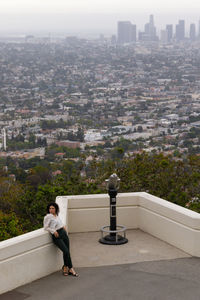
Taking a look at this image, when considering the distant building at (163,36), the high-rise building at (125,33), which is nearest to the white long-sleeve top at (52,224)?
the high-rise building at (125,33)

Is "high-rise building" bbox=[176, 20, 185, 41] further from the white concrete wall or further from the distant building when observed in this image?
the white concrete wall

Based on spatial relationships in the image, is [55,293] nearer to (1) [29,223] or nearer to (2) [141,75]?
(1) [29,223]

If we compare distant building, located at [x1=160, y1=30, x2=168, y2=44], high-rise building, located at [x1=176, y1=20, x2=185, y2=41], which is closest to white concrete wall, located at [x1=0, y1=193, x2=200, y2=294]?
distant building, located at [x1=160, y1=30, x2=168, y2=44]

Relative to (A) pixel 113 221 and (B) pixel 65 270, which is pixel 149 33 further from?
(B) pixel 65 270

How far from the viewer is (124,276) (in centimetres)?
509

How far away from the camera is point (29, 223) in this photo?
10078mm

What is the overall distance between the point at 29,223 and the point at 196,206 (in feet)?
9.60

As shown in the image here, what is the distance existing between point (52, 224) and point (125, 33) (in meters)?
185

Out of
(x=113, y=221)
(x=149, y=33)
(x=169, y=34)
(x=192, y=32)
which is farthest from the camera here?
(x=149, y=33)

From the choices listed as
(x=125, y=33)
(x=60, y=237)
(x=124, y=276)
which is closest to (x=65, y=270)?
(x=60, y=237)

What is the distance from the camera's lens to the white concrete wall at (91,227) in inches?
188

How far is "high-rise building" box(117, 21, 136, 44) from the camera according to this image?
184250 mm

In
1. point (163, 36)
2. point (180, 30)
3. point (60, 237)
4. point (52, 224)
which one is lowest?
point (60, 237)

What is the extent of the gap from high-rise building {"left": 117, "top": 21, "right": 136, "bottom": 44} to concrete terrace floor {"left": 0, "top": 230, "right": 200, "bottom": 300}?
597 feet
